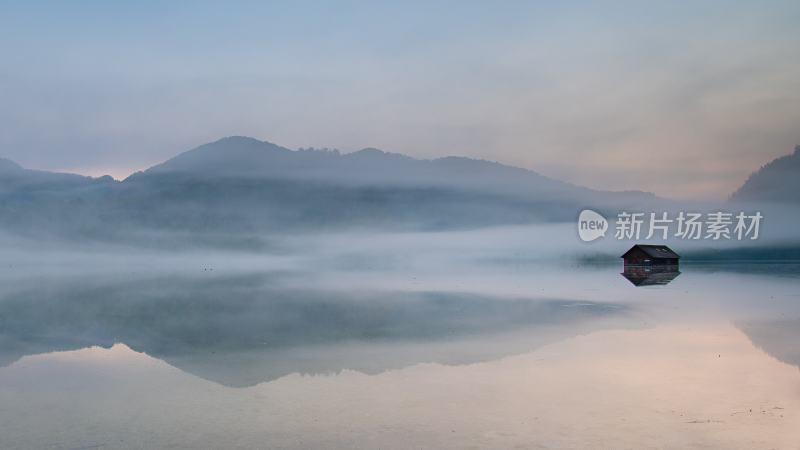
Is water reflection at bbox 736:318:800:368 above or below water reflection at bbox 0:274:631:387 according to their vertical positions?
above

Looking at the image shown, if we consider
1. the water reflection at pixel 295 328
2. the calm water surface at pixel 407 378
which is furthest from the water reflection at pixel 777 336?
the water reflection at pixel 295 328

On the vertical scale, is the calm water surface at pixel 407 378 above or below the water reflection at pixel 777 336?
below

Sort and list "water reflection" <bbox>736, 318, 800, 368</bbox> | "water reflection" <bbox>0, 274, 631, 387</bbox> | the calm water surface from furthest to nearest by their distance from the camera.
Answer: "water reflection" <bbox>0, 274, 631, 387</bbox>, "water reflection" <bbox>736, 318, 800, 368</bbox>, the calm water surface

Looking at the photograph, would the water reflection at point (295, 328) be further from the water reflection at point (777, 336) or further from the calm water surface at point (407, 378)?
the water reflection at point (777, 336)

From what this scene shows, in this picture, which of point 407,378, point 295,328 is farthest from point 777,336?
point 295,328

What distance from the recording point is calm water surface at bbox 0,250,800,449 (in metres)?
15.1

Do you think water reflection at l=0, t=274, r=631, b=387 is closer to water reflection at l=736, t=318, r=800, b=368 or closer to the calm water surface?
the calm water surface

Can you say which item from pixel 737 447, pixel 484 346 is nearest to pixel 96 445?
pixel 737 447

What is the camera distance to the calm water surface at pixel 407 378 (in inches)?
594

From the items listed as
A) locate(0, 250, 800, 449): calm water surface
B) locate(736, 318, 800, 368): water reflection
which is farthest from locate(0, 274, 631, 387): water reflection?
locate(736, 318, 800, 368): water reflection

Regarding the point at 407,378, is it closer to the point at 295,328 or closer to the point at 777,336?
the point at 295,328

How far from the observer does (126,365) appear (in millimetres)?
24188

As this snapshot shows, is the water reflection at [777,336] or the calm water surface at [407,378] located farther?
the water reflection at [777,336]

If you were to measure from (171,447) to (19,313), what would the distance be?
33.6 m
